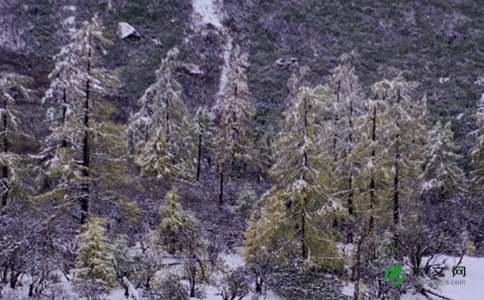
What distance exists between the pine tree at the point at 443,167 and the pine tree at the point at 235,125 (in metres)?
13.6

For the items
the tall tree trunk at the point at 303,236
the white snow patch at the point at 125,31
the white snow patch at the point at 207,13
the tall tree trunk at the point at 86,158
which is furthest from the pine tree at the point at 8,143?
the white snow patch at the point at 207,13

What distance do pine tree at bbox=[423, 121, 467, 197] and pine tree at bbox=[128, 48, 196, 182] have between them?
18275mm

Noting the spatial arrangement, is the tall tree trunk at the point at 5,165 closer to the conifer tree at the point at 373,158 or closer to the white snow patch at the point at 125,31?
the conifer tree at the point at 373,158

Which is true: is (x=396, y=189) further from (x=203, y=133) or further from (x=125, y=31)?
(x=125, y=31)

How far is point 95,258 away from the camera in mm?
17156

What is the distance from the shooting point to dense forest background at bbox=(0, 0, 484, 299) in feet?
61.6

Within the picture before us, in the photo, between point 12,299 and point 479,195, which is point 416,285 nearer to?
point 12,299

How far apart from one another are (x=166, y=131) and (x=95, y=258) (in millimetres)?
23172

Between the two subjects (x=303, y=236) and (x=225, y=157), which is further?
(x=225, y=157)

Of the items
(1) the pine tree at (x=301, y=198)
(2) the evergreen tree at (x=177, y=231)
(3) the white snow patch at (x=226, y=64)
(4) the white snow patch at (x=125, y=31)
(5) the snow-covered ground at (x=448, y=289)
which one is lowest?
(5) the snow-covered ground at (x=448, y=289)

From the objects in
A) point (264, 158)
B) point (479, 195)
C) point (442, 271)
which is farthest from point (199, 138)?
point (442, 271)

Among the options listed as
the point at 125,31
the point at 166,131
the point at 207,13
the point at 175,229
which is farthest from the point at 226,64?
the point at 175,229

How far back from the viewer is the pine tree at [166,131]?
38219 mm

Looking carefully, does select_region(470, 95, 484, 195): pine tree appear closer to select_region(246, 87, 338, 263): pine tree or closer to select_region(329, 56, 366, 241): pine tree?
select_region(329, 56, 366, 241): pine tree
